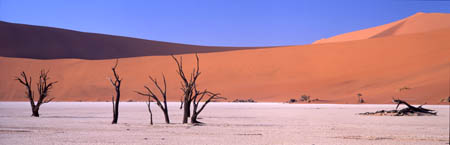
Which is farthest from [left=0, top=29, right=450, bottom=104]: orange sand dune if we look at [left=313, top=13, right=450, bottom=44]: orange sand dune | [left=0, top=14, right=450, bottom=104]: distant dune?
[left=313, top=13, right=450, bottom=44]: orange sand dune

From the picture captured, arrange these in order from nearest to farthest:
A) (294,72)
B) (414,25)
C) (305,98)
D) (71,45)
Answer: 1. (305,98)
2. (294,72)
3. (71,45)
4. (414,25)

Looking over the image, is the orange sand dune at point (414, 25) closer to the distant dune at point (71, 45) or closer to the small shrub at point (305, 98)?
the distant dune at point (71, 45)

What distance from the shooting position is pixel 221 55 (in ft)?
180

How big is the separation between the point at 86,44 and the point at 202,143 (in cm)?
6391

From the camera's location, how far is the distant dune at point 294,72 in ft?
118

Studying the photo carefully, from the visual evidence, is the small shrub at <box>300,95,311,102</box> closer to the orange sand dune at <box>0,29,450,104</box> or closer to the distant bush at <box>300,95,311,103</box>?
the distant bush at <box>300,95,311,103</box>

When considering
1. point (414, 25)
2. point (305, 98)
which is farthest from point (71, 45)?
point (414, 25)

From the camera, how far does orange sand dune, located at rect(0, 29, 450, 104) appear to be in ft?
118

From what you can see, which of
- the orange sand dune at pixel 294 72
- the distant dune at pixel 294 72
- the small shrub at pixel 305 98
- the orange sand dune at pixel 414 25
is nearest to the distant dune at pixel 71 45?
the distant dune at pixel 294 72

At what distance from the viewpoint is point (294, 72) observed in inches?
1793

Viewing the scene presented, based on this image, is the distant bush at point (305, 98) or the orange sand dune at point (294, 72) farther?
the orange sand dune at point (294, 72)

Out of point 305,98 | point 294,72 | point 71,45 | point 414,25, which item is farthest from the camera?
point 414,25

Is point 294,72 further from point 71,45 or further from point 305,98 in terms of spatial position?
point 71,45

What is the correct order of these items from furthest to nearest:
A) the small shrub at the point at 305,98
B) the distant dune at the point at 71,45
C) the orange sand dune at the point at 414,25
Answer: the orange sand dune at the point at 414,25
the distant dune at the point at 71,45
the small shrub at the point at 305,98
